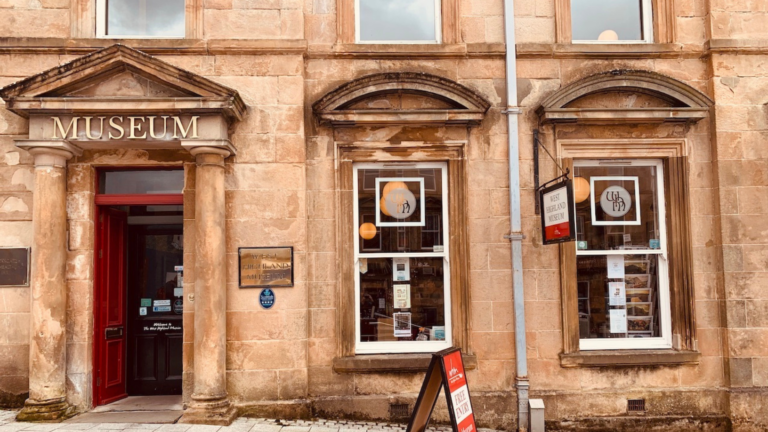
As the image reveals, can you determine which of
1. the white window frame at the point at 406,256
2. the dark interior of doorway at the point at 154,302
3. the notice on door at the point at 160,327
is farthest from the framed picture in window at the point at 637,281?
the notice on door at the point at 160,327

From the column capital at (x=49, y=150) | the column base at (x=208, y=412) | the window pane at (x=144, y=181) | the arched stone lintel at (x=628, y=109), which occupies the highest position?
the arched stone lintel at (x=628, y=109)

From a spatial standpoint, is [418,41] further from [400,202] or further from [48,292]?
[48,292]

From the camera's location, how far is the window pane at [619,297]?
8297 mm

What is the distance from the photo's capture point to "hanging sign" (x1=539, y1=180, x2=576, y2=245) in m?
7.07

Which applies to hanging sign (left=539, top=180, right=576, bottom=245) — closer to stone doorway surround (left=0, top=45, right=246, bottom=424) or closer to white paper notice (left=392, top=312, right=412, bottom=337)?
white paper notice (left=392, top=312, right=412, bottom=337)

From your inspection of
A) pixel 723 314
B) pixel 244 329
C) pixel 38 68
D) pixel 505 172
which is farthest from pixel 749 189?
pixel 38 68

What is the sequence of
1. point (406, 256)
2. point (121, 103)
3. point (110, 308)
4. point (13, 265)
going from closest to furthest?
point (121, 103) → point (13, 265) → point (406, 256) → point (110, 308)

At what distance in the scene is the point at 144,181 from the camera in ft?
26.9

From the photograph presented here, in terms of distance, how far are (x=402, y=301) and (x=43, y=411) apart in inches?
177

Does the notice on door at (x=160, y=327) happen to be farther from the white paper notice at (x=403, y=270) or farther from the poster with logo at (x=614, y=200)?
the poster with logo at (x=614, y=200)

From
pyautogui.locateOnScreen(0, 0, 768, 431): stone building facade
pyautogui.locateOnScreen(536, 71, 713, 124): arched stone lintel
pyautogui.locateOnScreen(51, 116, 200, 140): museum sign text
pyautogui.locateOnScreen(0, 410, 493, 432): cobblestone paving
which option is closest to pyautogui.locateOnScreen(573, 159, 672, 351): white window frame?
pyautogui.locateOnScreen(0, 0, 768, 431): stone building facade

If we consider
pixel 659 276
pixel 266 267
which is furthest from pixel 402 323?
pixel 659 276

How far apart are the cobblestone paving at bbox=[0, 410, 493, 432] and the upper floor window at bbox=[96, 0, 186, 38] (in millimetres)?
4961

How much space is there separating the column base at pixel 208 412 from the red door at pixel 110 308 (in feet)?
5.30
